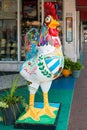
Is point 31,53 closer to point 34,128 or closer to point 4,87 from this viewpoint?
point 34,128

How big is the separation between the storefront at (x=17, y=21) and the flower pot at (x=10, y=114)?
6229mm

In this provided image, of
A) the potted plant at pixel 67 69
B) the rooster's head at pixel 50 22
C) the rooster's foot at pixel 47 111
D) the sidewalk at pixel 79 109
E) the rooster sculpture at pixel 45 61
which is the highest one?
the rooster's head at pixel 50 22

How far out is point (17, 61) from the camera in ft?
40.9

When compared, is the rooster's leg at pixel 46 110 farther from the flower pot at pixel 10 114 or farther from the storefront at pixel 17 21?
the storefront at pixel 17 21

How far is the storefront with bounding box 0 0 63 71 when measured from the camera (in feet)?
40.4

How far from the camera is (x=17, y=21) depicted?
12.4 metres

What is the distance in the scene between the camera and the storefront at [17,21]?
12.3m

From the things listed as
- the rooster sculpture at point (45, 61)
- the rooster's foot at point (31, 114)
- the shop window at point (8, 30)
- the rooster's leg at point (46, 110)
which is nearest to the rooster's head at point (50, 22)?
the rooster sculpture at point (45, 61)

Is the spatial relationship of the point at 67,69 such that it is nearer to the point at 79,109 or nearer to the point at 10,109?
the point at 79,109

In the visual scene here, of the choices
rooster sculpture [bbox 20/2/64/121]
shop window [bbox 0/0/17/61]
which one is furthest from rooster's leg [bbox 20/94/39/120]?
shop window [bbox 0/0/17/61]

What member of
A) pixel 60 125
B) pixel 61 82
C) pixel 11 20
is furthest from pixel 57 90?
pixel 11 20

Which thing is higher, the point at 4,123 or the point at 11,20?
the point at 11,20

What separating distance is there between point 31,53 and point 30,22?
6.28 meters

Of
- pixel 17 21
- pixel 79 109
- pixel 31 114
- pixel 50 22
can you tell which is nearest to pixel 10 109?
pixel 31 114
